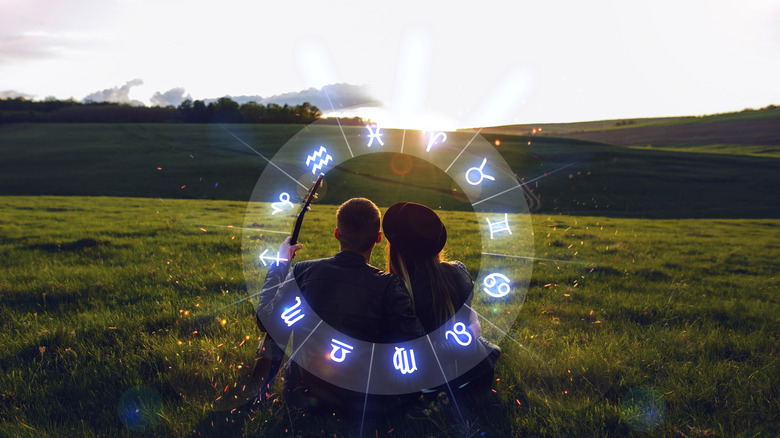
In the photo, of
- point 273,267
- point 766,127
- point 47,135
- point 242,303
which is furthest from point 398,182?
point 766,127

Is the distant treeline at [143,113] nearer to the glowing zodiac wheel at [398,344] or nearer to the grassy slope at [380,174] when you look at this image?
the grassy slope at [380,174]

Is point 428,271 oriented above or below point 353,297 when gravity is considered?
above

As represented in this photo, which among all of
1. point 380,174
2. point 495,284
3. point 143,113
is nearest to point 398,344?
point 495,284

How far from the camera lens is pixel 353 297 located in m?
3.35

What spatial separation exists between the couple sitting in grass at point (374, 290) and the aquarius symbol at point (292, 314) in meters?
0.10

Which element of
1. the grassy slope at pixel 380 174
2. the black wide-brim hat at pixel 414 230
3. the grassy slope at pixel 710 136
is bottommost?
the grassy slope at pixel 380 174

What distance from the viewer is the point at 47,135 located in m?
59.8

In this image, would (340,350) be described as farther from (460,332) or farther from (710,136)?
(710,136)

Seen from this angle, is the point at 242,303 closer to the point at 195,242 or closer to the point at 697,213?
the point at 195,242

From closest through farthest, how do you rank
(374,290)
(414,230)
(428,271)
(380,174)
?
1. (374,290)
2. (414,230)
3. (428,271)
4. (380,174)

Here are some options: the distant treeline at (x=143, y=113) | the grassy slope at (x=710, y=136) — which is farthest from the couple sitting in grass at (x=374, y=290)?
the distant treeline at (x=143, y=113)

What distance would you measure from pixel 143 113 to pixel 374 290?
323 ft

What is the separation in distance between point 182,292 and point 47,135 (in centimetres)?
7164

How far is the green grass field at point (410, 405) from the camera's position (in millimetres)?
3666
